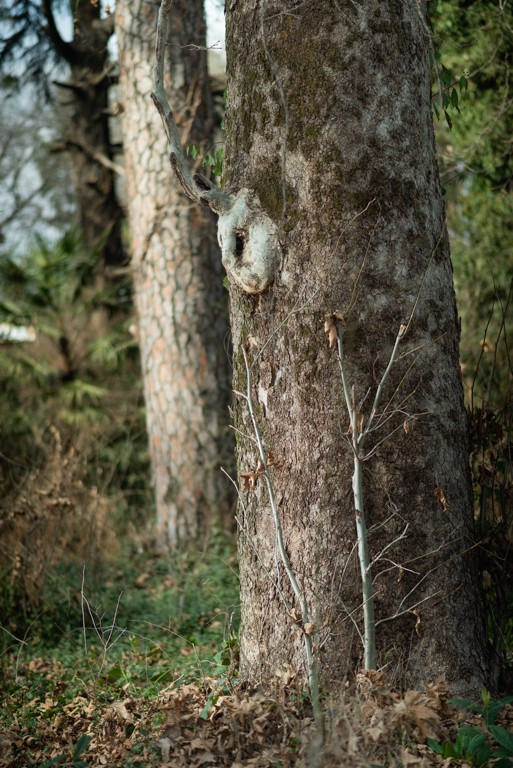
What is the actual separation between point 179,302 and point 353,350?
3679mm

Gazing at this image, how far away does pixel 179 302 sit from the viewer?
6.48 meters

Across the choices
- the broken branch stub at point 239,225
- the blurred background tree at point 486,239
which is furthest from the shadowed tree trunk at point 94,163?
the broken branch stub at point 239,225

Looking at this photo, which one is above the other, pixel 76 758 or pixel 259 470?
pixel 259 470

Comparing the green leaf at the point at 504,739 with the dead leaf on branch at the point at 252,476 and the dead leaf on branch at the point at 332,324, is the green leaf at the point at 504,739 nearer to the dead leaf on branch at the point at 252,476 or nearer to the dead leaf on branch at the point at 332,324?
the dead leaf on branch at the point at 252,476

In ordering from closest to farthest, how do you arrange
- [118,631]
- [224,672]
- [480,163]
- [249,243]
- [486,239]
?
[249,243], [224,672], [118,631], [480,163], [486,239]

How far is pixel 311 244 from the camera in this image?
300 centimetres

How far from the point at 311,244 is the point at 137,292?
3.95 meters

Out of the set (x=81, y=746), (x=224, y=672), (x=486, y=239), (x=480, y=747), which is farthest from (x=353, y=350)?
(x=486, y=239)

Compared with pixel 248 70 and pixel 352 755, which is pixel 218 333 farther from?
pixel 352 755

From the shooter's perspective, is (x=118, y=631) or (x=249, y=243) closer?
(x=249, y=243)

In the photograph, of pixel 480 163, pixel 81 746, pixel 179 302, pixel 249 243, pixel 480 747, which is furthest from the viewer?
pixel 480 163

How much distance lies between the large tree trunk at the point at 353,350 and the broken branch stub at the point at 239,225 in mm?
48

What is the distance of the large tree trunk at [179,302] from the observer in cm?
644

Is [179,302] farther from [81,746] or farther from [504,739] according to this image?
[504,739]
